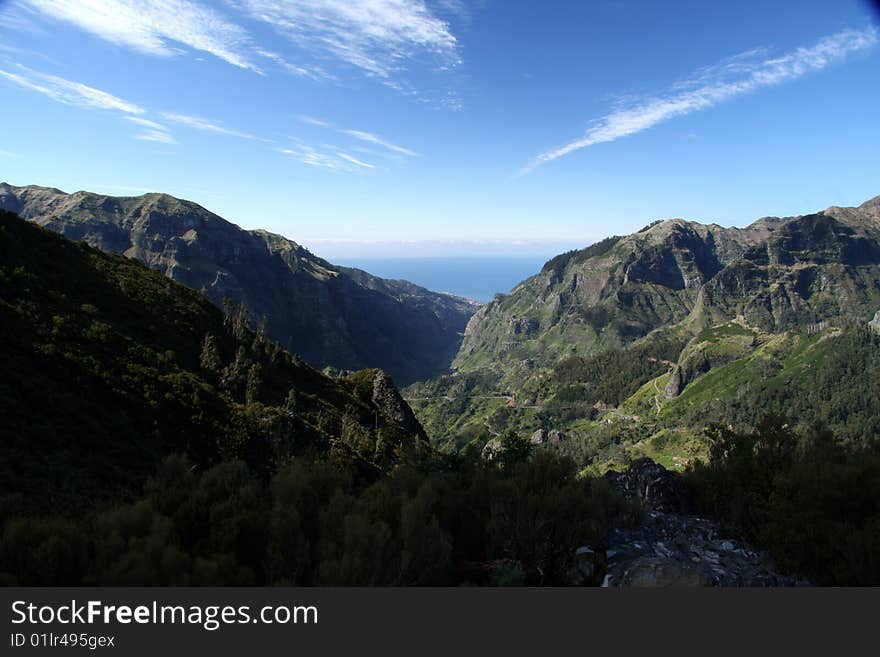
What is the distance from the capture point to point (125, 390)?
2527 cm

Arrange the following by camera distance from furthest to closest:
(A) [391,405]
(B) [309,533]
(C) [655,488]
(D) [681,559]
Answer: (A) [391,405] → (C) [655,488] → (D) [681,559] → (B) [309,533]

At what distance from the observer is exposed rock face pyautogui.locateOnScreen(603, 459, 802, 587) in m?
8.45

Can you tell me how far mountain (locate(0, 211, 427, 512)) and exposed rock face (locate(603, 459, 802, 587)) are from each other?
1046 centimetres

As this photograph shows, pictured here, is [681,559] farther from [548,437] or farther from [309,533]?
[548,437]

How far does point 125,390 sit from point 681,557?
91.8ft

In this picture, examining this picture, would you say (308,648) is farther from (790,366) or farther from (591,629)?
(790,366)

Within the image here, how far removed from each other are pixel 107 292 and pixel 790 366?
807ft

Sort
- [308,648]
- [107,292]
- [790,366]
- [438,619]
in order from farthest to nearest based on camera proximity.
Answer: [790,366] → [107,292] → [438,619] → [308,648]

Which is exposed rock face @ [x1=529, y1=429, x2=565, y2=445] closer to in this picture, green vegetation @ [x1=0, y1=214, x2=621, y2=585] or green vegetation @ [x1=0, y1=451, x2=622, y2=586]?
green vegetation @ [x1=0, y1=214, x2=621, y2=585]

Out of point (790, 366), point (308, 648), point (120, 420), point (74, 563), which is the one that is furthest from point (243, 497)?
point (790, 366)

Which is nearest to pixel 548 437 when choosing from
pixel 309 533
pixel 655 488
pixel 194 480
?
pixel 655 488

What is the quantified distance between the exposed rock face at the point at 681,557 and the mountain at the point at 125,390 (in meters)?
10.5

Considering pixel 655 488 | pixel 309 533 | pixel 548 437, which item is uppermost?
pixel 309 533

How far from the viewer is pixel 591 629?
5.13 meters
